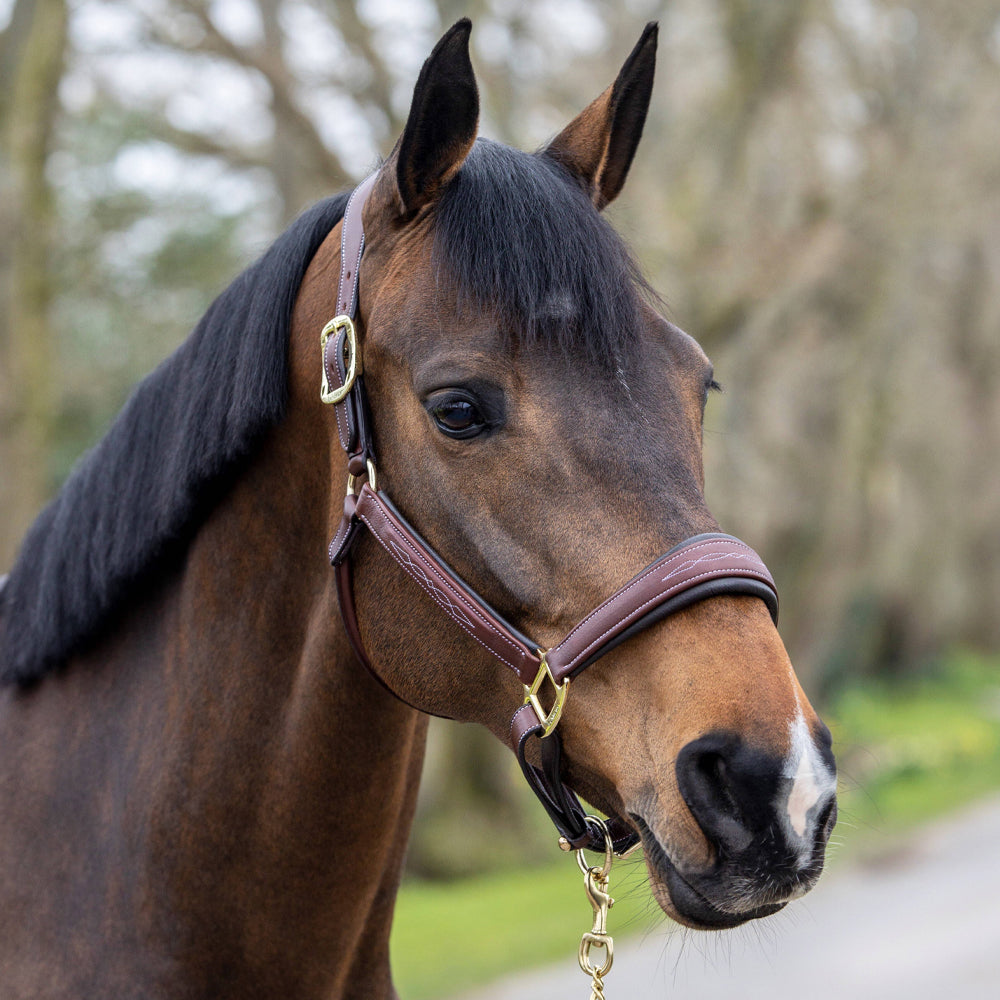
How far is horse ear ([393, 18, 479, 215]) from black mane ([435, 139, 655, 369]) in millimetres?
43

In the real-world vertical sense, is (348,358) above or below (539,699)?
above

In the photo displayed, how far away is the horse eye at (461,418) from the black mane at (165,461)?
40 cm

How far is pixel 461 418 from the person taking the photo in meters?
1.80

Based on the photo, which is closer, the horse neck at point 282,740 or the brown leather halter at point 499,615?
the brown leather halter at point 499,615

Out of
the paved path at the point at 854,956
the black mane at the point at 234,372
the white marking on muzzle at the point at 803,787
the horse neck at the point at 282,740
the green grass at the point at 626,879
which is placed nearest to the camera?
the white marking on muzzle at the point at 803,787

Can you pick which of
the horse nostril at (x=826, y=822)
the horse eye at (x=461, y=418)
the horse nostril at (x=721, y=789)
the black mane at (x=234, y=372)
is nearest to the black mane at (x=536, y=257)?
the black mane at (x=234, y=372)

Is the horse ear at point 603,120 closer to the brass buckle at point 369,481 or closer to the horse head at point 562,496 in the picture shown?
the horse head at point 562,496

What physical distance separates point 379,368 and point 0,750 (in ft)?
3.85

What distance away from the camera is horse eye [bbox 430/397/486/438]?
179cm

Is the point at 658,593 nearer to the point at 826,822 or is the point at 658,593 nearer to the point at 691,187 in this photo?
the point at 826,822

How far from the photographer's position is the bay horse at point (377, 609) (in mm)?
1641

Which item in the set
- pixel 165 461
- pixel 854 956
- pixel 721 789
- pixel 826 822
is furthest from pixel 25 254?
pixel 854 956

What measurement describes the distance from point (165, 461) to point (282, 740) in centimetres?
61

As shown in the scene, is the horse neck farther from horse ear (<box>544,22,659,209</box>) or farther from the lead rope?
horse ear (<box>544,22,659,209</box>)
